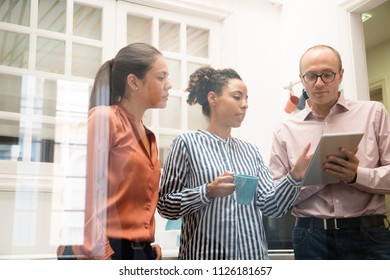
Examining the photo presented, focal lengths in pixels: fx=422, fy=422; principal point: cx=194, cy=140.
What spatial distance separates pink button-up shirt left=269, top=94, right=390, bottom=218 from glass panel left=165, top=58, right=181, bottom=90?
33 centimetres

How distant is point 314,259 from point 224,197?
322mm

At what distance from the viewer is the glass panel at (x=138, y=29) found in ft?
3.94

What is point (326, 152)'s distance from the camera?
43.6 inches

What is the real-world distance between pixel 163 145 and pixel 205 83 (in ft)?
0.71

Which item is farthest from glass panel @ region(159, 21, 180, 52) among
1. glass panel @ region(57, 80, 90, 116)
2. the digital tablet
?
the digital tablet

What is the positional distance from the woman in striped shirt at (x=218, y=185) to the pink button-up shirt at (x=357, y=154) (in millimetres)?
39

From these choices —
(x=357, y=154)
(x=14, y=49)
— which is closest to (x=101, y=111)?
(x=14, y=49)

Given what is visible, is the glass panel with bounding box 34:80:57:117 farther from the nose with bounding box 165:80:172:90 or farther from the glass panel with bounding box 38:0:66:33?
the nose with bounding box 165:80:172:90

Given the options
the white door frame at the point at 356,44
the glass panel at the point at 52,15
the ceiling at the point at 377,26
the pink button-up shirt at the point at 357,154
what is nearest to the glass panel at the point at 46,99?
the glass panel at the point at 52,15

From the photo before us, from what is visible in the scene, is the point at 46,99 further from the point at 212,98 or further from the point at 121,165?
the point at 212,98

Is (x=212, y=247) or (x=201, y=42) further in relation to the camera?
(x=201, y=42)

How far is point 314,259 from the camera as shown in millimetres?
1183

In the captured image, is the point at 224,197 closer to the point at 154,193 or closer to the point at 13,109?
the point at 154,193
